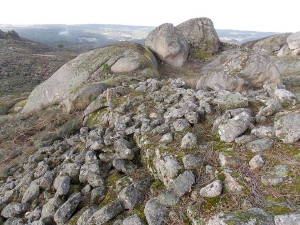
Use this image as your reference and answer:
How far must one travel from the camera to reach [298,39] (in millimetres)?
22094

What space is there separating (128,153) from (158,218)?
2135mm

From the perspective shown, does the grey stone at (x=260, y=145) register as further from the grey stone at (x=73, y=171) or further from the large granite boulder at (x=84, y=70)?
the large granite boulder at (x=84, y=70)

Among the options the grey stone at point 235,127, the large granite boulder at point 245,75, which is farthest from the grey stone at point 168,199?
the large granite boulder at point 245,75

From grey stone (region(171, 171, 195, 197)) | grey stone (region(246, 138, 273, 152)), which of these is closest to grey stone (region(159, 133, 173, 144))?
grey stone (region(171, 171, 195, 197))

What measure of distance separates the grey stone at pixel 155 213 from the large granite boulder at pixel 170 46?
49.6ft

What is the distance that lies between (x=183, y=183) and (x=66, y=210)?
8.59ft

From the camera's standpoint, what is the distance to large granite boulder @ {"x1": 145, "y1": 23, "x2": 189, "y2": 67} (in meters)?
17.6

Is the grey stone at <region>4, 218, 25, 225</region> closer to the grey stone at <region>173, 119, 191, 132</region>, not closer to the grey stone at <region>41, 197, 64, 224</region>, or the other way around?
the grey stone at <region>41, 197, 64, 224</region>

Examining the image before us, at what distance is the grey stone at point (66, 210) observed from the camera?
15.4 feet

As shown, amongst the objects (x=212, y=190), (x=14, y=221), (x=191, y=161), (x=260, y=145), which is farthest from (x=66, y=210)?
(x=260, y=145)

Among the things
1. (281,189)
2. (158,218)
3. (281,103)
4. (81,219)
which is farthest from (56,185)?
(281,103)

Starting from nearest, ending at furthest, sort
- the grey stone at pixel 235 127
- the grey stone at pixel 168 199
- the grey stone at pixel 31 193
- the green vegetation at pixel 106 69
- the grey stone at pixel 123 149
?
the grey stone at pixel 168 199, the grey stone at pixel 235 127, the grey stone at pixel 123 149, the grey stone at pixel 31 193, the green vegetation at pixel 106 69

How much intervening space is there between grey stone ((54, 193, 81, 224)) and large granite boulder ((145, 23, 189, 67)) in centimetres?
1462

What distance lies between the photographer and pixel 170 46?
1755cm
